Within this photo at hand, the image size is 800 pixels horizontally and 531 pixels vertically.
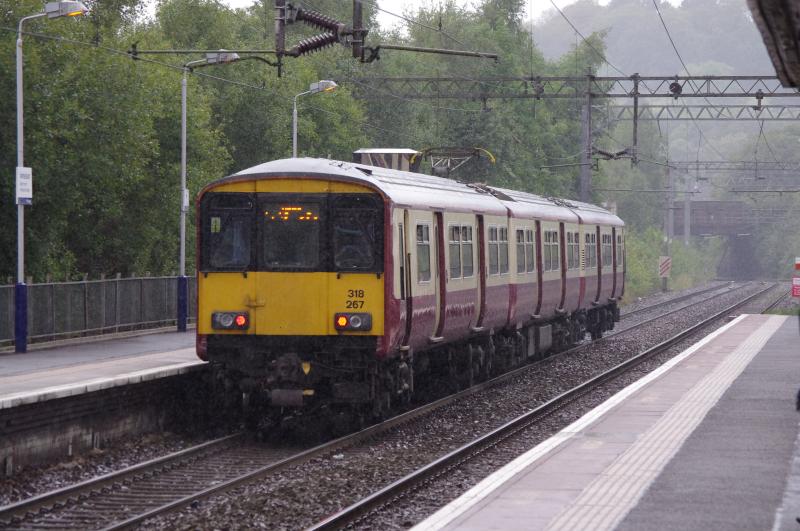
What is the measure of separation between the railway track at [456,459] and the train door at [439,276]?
5.53ft

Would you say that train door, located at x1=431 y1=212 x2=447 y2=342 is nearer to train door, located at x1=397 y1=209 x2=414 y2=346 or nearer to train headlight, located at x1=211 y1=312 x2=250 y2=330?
train door, located at x1=397 y1=209 x2=414 y2=346

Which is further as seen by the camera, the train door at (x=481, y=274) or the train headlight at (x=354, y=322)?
the train door at (x=481, y=274)

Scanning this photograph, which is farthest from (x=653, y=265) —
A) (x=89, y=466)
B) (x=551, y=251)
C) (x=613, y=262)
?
(x=89, y=466)

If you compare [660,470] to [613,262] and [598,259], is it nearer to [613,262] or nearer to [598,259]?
[598,259]

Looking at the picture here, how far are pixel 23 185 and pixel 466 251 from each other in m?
8.41

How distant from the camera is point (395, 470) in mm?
14117

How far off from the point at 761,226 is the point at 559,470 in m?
110

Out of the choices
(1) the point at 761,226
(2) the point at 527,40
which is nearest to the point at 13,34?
(2) the point at 527,40

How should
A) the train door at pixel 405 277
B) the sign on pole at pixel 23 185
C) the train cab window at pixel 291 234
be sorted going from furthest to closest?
the sign on pole at pixel 23 185
the train door at pixel 405 277
the train cab window at pixel 291 234

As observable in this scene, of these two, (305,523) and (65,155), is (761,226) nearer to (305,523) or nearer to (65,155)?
(65,155)

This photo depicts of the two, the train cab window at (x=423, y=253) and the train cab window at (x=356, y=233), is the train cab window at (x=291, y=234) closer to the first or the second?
the train cab window at (x=356, y=233)

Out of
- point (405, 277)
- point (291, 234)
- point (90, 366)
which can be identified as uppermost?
point (291, 234)

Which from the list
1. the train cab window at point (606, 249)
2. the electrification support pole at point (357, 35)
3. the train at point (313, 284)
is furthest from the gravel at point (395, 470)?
the train cab window at point (606, 249)

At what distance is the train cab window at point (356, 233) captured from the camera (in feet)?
53.0
